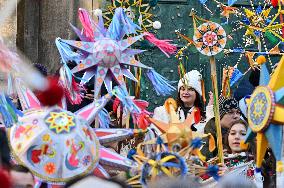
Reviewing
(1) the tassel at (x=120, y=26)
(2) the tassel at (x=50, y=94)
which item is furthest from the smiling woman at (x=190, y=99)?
(2) the tassel at (x=50, y=94)

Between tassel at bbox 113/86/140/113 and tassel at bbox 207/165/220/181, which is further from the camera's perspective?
tassel at bbox 113/86/140/113

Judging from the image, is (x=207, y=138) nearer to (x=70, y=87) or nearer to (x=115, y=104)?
(x=115, y=104)

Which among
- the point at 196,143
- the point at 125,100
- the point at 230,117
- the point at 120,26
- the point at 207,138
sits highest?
the point at 120,26

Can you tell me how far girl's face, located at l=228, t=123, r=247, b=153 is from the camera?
7656 mm

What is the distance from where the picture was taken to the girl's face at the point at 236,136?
766 cm

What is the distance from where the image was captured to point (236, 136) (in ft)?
25.2

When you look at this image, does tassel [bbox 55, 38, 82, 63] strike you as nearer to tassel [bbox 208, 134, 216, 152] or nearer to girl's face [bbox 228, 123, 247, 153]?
tassel [bbox 208, 134, 216, 152]

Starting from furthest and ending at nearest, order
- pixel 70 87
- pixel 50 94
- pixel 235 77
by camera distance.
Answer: pixel 235 77 → pixel 70 87 → pixel 50 94

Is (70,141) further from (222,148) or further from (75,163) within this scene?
(222,148)

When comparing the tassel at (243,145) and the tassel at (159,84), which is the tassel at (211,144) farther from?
the tassel at (159,84)

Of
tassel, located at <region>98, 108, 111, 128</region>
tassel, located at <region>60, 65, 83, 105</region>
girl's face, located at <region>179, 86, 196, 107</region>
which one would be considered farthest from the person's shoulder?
tassel, located at <region>60, 65, 83, 105</region>

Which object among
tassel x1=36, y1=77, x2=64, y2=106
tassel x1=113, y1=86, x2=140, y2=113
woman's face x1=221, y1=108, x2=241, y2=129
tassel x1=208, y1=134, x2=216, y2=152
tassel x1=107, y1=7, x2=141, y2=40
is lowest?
tassel x1=208, y1=134, x2=216, y2=152

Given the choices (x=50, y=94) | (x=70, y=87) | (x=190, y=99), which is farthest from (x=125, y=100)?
(x=50, y=94)

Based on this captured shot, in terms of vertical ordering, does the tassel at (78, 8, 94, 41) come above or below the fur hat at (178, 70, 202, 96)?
above
